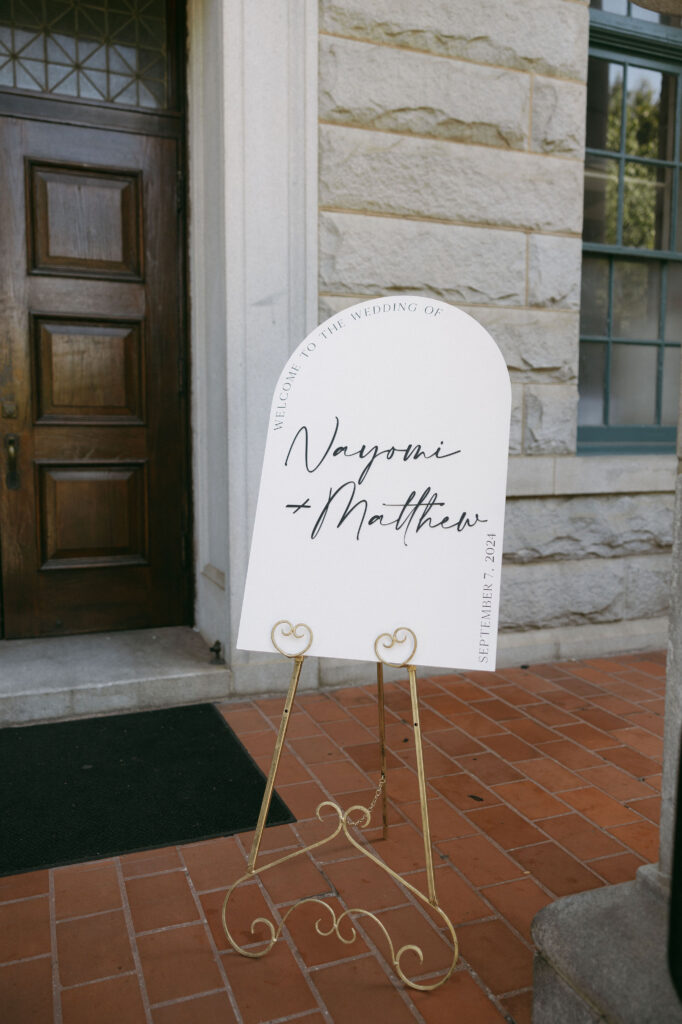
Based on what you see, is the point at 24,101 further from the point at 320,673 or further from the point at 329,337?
the point at 320,673

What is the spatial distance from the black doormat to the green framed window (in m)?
2.61

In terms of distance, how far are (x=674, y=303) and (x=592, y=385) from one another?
73 cm

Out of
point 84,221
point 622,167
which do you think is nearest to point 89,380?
point 84,221

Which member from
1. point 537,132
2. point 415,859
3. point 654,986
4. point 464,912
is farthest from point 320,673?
point 537,132

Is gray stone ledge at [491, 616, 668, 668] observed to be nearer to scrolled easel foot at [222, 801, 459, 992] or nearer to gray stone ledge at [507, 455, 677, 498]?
gray stone ledge at [507, 455, 677, 498]

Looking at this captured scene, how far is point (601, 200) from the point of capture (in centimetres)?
443

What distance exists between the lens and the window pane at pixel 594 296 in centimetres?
440

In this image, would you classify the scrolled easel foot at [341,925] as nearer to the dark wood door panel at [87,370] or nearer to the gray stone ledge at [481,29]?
the dark wood door panel at [87,370]

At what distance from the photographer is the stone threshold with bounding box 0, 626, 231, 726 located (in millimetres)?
3395

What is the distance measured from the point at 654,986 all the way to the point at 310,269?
300 cm

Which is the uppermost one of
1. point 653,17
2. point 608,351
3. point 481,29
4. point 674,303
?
point 653,17

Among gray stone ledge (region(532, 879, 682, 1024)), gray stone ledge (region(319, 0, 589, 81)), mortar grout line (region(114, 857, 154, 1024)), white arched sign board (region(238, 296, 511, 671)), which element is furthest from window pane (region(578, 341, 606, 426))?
mortar grout line (region(114, 857, 154, 1024))

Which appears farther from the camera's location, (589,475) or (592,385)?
(592,385)

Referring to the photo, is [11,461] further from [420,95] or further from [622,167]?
[622,167]
